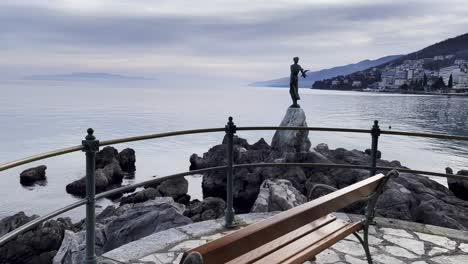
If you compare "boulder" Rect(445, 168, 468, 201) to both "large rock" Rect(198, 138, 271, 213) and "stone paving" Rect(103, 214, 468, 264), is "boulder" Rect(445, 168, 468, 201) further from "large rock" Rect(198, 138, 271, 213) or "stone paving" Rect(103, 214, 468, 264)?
"stone paving" Rect(103, 214, 468, 264)

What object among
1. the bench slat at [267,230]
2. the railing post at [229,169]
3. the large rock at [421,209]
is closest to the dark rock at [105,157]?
the large rock at [421,209]

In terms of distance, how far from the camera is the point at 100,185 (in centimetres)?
2497

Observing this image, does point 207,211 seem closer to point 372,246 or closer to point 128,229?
point 128,229

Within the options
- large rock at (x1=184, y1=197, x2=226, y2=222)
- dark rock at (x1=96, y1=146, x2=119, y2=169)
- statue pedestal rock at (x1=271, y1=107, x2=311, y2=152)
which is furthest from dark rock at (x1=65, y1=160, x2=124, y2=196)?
large rock at (x1=184, y1=197, x2=226, y2=222)

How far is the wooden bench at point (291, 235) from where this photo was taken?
161 cm

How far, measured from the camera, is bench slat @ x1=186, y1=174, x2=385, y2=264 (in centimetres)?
159

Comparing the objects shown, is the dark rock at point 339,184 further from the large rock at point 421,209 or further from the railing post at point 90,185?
the railing post at point 90,185

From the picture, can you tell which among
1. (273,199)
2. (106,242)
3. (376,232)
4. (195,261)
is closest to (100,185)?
(273,199)

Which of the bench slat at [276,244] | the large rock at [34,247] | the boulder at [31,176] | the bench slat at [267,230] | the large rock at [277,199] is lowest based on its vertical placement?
the boulder at [31,176]

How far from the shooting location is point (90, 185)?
3176mm

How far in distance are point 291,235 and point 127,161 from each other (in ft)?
101

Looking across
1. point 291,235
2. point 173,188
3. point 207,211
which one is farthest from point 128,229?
point 173,188

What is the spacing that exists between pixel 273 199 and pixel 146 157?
98.9ft

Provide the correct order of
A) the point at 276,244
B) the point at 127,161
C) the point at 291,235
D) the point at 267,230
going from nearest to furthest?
the point at 267,230
the point at 276,244
the point at 291,235
the point at 127,161
